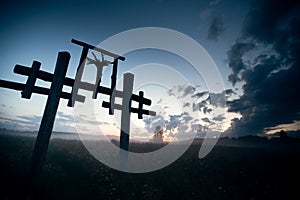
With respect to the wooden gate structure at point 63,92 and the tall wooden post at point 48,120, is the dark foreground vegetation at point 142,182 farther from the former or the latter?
the wooden gate structure at point 63,92

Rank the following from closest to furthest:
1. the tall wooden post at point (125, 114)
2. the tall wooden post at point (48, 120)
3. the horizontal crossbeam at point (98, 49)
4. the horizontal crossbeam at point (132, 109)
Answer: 1. the tall wooden post at point (48, 120)
2. the horizontal crossbeam at point (98, 49)
3. the horizontal crossbeam at point (132, 109)
4. the tall wooden post at point (125, 114)

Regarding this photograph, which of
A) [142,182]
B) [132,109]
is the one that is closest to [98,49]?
[132,109]

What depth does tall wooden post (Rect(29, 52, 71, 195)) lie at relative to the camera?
3.42m

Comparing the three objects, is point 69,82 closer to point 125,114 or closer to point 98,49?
point 98,49

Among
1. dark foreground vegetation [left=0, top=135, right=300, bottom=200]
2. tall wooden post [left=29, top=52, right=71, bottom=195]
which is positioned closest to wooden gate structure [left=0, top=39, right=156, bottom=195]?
tall wooden post [left=29, top=52, right=71, bottom=195]

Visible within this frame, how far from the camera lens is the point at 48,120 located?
3.64 metres

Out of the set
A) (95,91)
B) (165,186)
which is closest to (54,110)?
(95,91)

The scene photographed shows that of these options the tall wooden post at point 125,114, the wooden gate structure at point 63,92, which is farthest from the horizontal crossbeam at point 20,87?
the tall wooden post at point 125,114

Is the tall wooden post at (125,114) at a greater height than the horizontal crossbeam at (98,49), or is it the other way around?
the horizontal crossbeam at (98,49)

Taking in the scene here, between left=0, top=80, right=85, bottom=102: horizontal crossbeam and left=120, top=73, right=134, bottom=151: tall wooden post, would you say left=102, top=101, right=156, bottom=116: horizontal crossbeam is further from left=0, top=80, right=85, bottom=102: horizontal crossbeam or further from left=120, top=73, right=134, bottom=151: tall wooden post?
left=0, top=80, right=85, bottom=102: horizontal crossbeam

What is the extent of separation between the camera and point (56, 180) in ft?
17.6

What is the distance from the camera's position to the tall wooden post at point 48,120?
11.2ft

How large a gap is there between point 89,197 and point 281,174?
10.4 m

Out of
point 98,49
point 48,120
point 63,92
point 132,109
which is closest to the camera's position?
point 48,120
